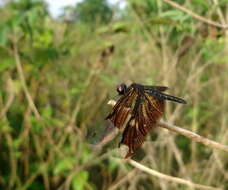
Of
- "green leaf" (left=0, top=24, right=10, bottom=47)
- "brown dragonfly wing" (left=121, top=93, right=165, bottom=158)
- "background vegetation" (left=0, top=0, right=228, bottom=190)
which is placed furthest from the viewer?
"background vegetation" (left=0, top=0, right=228, bottom=190)

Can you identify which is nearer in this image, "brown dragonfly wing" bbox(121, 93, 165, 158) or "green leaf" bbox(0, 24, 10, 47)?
"brown dragonfly wing" bbox(121, 93, 165, 158)

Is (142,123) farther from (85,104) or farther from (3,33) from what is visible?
(85,104)

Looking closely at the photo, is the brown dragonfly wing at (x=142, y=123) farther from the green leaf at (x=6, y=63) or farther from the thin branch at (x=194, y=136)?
the green leaf at (x=6, y=63)

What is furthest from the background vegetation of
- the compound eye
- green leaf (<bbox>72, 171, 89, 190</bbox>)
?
the compound eye

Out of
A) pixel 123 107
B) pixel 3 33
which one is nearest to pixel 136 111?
pixel 123 107

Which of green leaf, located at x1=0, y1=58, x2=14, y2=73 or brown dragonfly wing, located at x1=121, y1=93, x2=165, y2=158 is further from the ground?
green leaf, located at x1=0, y1=58, x2=14, y2=73

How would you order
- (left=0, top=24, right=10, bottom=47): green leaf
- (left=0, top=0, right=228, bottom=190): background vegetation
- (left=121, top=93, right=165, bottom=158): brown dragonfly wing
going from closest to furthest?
(left=121, top=93, right=165, bottom=158): brown dragonfly wing < (left=0, top=24, right=10, bottom=47): green leaf < (left=0, top=0, right=228, bottom=190): background vegetation

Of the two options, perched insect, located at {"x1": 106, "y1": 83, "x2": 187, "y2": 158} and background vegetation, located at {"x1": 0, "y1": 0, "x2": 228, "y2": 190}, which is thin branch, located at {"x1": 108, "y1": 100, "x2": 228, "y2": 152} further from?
background vegetation, located at {"x1": 0, "y1": 0, "x2": 228, "y2": 190}

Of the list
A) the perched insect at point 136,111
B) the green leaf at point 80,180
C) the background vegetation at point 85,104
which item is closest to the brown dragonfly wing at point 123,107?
the perched insect at point 136,111
